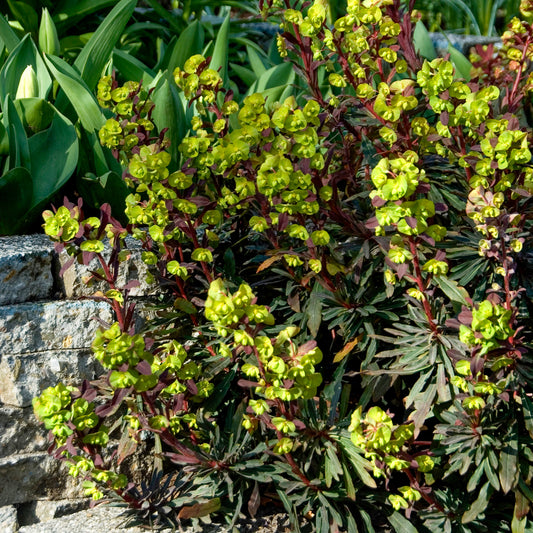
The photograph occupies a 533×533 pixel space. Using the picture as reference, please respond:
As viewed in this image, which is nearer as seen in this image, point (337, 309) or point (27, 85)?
point (337, 309)

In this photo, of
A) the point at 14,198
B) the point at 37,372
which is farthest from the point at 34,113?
the point at 37,372

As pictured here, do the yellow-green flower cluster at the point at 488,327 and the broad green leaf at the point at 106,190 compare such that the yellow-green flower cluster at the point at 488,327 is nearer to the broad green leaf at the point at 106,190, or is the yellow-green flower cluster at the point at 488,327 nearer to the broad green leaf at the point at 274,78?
the broad green leaf at the point at 106,190

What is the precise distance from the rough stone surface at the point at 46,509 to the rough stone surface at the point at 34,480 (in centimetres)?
2

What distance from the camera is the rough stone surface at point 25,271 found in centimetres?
237

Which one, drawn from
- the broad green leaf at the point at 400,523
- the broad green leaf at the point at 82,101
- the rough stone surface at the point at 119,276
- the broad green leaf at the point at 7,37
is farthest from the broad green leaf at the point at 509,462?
the broad green leaf at the point at 7,37

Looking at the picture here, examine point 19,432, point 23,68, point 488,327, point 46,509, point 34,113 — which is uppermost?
point 23,68

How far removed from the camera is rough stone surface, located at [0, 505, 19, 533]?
235cm

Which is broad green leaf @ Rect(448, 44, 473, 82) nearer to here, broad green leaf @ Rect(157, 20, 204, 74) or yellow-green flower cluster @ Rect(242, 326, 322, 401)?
broad green leaf @ Rect(157, 20, 204, 74)

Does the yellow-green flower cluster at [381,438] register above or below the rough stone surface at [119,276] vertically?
below

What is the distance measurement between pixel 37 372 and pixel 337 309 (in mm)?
1030

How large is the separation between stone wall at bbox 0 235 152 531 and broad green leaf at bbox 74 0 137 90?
3.29 ft

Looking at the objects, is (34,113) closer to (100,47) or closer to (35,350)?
(100,47)

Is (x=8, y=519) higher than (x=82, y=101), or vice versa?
(x=82, y=101)

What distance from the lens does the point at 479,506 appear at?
1.92 meters
